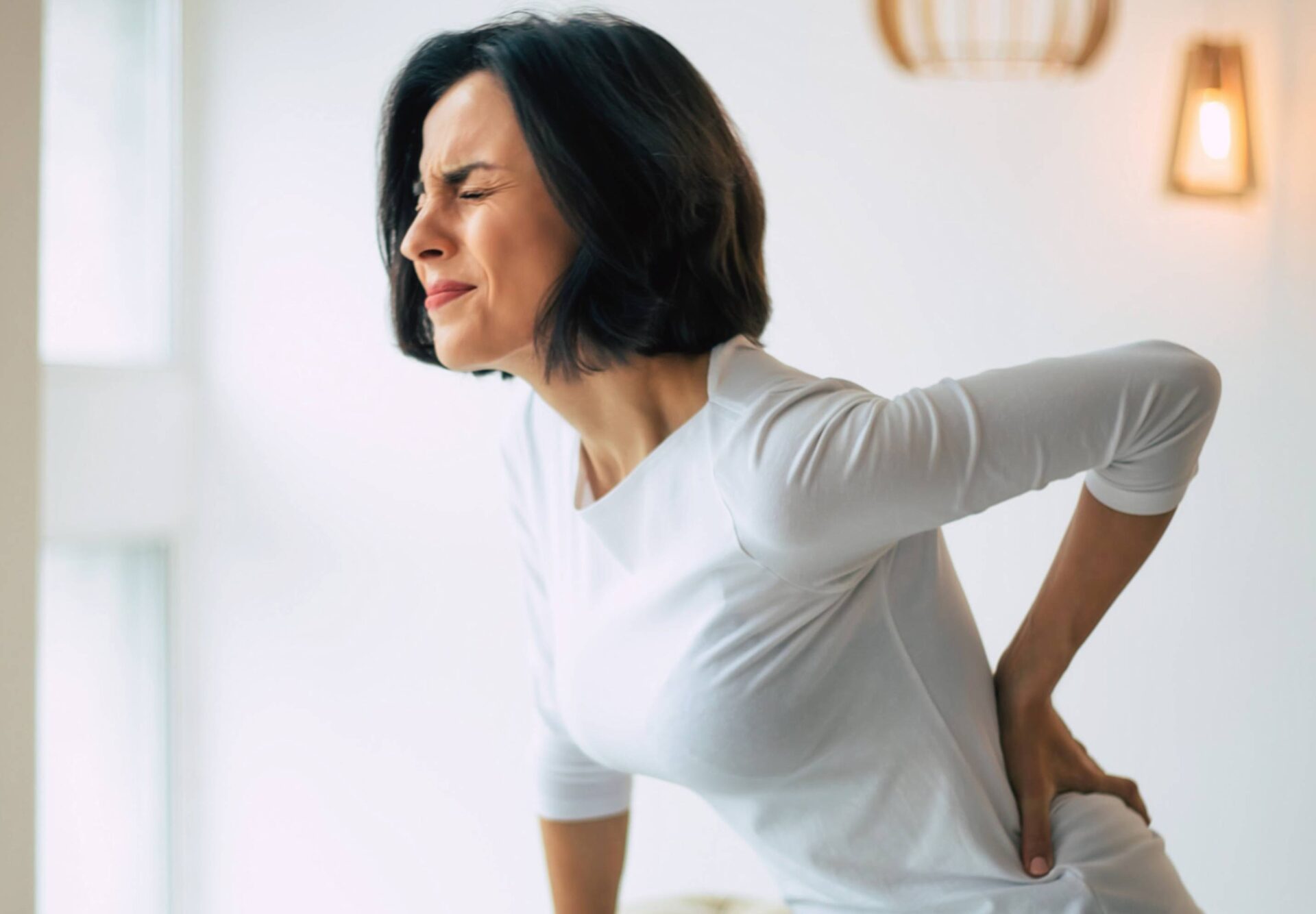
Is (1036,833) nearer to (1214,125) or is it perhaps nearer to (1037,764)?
(1037,764)

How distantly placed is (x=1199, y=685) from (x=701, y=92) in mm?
1731

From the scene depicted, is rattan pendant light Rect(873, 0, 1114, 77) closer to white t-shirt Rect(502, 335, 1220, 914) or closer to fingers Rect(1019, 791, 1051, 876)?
white t-shirt Rect(502, 335, 1220, 914)

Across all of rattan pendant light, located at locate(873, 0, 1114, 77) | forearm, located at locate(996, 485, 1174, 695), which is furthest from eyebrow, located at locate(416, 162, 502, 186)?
rattan pendant light, located at locate(873, 0, 1114, 77)

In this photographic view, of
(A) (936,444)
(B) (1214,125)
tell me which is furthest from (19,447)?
(B) (1214,125)

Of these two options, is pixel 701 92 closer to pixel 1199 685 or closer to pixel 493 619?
pixel 1199 685

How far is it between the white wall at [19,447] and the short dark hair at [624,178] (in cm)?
Answer: 93

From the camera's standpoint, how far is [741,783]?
1.00 meters

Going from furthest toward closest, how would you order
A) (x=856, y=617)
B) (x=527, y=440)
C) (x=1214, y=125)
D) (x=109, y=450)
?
1. (x=109, y=450)
2. (x=1214, y=125)
3. (x=527, y=440)
4. (x=856, y=617)

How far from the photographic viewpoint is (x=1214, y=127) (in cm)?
218

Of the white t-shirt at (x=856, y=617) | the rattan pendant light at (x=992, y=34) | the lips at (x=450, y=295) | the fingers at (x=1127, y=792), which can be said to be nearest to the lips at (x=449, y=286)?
the lips at (x=450, y=295)

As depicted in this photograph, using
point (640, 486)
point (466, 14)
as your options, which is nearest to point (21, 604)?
point (640, 486)

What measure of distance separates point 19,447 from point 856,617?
4.08 ft

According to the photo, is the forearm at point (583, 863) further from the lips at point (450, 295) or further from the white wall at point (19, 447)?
the white wall at point (19, 447)

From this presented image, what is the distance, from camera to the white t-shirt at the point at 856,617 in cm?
87
